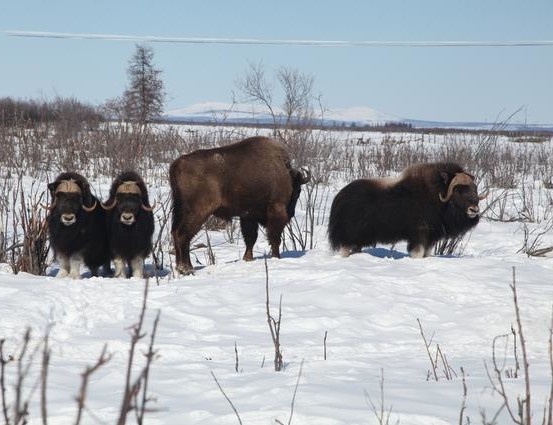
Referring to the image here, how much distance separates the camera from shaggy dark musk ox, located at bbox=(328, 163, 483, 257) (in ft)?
26.7

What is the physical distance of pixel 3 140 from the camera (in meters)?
16.6

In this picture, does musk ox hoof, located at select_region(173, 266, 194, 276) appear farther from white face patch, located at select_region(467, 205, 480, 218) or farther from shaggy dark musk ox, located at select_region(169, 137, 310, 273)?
white face patch, located at select_region(467, 205, 480, 218)

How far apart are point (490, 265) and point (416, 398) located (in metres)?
4.16

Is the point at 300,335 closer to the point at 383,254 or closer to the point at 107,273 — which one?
the point at 107,273

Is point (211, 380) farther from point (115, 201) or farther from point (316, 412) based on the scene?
point (115, 201)

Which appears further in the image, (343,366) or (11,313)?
(11,313)

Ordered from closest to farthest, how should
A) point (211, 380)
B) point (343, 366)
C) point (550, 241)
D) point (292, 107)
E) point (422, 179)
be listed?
point (211, 380)
point (343, 366)
point (422, 179)
point (550, 241)
point (292, 107)

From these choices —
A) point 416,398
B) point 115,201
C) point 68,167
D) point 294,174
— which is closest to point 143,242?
point 115,201

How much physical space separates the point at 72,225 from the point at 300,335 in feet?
10.4

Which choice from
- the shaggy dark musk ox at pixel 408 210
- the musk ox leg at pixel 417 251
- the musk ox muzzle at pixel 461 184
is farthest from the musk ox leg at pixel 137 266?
the musk ox muzzle at pixel 461 184

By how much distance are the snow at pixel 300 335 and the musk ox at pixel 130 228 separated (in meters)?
0.54

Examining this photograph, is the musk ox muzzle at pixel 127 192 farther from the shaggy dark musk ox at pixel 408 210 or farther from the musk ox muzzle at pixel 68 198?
the shaggy dark musk ox at pixel 408 210

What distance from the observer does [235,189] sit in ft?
27.0

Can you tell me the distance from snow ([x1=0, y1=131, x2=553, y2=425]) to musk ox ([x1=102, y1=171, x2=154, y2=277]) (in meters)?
0.54
